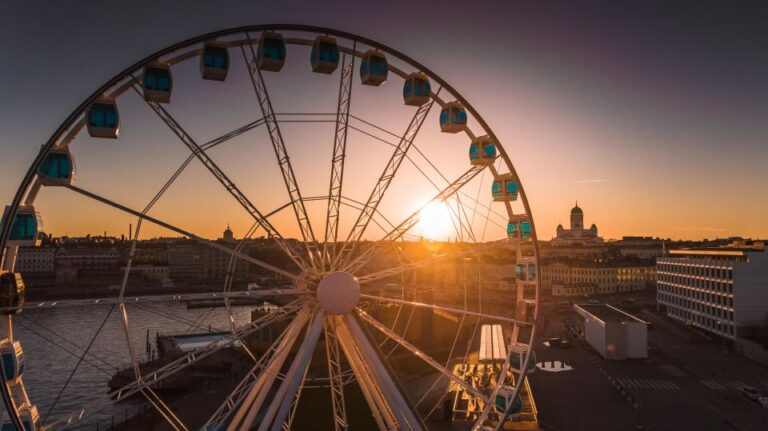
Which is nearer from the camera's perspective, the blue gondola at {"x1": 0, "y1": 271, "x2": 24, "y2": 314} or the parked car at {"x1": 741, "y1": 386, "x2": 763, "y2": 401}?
the blue gondola at {"x1": 0, "y1": 271, "x2": 24, "y2": 314}

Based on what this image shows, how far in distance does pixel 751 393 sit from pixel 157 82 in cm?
2885

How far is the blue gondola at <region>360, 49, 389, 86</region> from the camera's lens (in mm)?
12086

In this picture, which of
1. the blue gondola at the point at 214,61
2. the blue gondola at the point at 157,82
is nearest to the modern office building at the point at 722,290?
the blue gondola at the point at 214,61

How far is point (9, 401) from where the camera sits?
813 centimetres

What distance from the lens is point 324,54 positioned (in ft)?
37.6

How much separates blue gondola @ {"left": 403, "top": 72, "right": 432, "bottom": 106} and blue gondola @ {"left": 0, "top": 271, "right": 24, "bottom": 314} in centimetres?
802

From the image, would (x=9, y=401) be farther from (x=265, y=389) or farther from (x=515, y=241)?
(x=515, y=241)

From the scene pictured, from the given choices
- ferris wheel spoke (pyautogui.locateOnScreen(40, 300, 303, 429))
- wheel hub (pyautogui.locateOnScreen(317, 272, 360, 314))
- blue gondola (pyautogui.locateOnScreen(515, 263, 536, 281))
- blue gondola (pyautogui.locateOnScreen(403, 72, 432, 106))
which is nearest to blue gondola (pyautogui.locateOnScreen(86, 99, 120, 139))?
ferris wheel spoke (pyautogui.locateOnScreen(40, 300, 303, 429))

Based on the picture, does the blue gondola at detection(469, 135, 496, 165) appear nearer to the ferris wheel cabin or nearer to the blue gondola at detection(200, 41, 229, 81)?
the ferris wheel cabin

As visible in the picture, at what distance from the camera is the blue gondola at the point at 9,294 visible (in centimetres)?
868

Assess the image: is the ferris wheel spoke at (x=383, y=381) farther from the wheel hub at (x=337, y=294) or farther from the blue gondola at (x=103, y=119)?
the blue gondola at (x=103, y=119)

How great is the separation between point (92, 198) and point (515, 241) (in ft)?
29.0

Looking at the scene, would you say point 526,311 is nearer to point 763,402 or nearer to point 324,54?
point 324,54

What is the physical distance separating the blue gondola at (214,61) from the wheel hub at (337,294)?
4238mm
